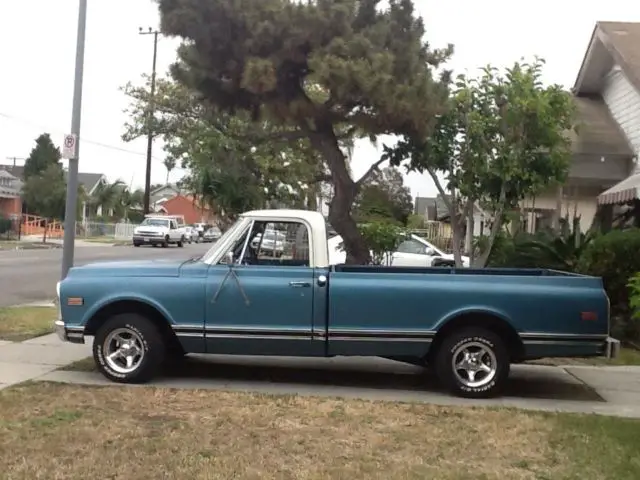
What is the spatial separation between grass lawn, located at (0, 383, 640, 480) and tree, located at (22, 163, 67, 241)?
5535 centimetres

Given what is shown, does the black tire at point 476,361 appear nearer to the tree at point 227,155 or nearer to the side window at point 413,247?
the tree at point 227,155

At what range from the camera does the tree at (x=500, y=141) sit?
12.6 m

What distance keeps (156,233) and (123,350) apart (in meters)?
39.6

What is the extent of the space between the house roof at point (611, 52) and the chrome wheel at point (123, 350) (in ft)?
39.1

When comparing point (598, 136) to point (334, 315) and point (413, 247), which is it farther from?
point (334, 315)

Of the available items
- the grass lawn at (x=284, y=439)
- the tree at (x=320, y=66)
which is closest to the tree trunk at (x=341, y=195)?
the tree at (x=320, y=66)

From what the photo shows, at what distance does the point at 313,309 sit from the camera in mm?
7590

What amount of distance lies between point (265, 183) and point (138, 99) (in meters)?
12.6

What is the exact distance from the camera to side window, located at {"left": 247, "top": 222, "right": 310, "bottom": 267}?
798 centimetres

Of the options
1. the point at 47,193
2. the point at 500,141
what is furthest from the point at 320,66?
the point at 47,193

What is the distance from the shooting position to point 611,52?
1753cm

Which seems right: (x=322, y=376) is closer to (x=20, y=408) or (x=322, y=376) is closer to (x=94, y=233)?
(x=20, y=408)

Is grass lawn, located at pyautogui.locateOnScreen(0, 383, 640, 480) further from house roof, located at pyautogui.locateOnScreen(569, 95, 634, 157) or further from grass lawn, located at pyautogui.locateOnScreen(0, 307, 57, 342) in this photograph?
house roof, located at pyautogui.locateOnScreen(569, 95, 634, 157)

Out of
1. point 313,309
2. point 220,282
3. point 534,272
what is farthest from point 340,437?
point 534,272
